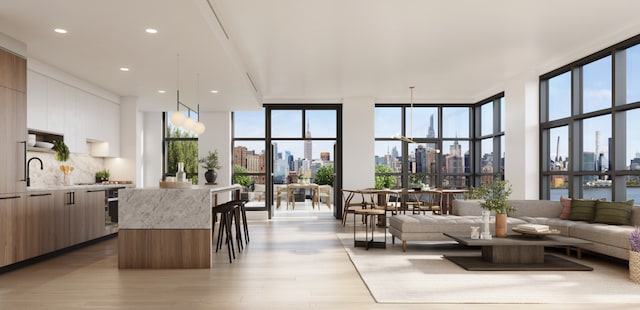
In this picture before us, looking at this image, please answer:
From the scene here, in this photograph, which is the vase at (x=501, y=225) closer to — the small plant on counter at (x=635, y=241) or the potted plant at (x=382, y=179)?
the small plant on counter at (x=635, y=241)

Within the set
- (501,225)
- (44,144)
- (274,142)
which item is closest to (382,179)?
(274,142)

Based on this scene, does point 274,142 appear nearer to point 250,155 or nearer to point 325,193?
point 250,155

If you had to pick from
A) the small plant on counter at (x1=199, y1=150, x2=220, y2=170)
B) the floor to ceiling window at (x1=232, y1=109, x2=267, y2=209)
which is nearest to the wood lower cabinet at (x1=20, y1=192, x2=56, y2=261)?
the small plant on counter at (x1=199, y1=150, x2=220, y2=170)

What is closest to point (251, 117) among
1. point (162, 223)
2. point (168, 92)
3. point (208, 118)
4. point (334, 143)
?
point (208, 118)

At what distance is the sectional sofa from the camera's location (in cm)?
526

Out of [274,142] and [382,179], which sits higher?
[274,142]

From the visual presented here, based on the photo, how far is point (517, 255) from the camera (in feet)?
17.7

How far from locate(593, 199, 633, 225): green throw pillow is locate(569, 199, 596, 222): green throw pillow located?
18cm

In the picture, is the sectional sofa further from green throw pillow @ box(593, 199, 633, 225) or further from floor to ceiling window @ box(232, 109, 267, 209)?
floor to ceiling window @ box(232, 109, 267, 209)

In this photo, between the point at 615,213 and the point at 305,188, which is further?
the point at 305,188

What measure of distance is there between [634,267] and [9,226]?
6570 mm

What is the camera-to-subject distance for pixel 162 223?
5.24m

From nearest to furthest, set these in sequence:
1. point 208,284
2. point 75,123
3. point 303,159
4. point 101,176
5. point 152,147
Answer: point 208,284
point 75,123
point 101,176
point 152,147
point 303,159

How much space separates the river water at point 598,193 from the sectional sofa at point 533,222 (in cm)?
44
